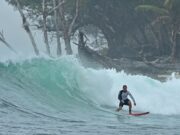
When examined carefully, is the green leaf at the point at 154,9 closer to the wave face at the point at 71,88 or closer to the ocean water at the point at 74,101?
the ocean water at the point at 74,101

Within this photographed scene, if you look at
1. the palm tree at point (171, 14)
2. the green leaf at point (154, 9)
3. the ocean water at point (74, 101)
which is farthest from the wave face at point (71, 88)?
the green leaf at point (154, 9)

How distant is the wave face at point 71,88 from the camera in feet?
78.6

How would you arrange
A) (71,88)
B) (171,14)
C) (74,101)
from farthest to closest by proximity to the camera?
(171,14)
(71,88)
(74,101)

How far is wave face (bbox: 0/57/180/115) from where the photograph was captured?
944 inches

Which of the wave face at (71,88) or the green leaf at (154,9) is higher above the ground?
the green leaf at (154,9)

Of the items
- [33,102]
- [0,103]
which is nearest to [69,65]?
[33,102]

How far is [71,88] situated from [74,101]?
2.28m

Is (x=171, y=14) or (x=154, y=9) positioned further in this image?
(x=154, y=9)

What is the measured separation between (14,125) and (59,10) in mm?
30687

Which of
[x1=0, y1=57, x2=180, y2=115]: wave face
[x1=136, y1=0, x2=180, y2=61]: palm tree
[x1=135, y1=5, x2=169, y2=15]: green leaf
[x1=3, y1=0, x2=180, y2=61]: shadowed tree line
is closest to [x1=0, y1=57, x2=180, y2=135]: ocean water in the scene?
[x1=0, y1=57, x2=180, y2=115]: wave face

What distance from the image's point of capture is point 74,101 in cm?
2523

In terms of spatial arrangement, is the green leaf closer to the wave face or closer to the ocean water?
the ocean water

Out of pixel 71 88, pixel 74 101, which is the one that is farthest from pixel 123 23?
pixel 74 101

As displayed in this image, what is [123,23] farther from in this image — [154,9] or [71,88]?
[71,88]
